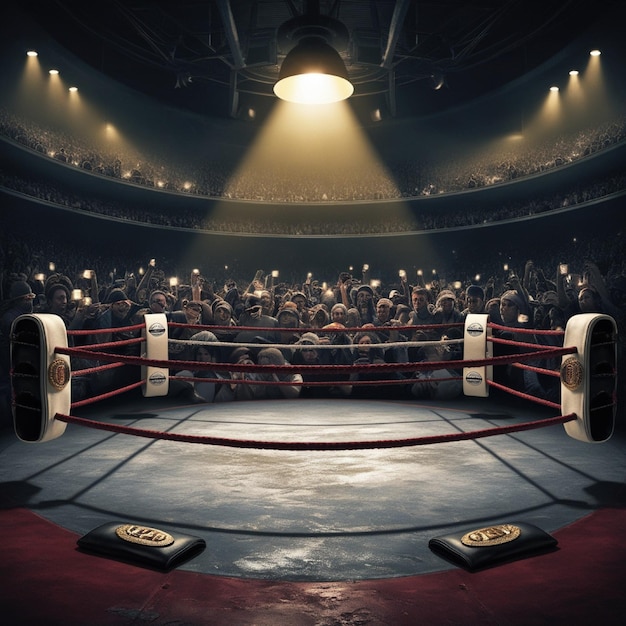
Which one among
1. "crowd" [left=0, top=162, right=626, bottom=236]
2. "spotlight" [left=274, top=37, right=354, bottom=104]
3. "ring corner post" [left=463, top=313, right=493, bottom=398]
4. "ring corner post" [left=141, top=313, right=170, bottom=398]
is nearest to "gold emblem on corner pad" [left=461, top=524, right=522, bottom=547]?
"ring corner post" [left=463, top=313, right=493, bottom=398]

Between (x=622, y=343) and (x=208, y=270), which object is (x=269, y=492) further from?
(x=208, y=270)

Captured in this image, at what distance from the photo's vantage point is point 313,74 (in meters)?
5.00

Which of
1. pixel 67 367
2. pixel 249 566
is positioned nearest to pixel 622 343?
pixel 249 566

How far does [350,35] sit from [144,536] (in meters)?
9.13

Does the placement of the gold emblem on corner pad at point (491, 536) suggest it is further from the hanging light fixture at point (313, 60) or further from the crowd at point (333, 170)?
the crowd at point (333, 170)

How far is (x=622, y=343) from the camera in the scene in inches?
182

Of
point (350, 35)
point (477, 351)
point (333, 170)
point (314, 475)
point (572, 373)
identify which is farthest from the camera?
point (333, 170)

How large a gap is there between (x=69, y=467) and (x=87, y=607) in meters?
1.75

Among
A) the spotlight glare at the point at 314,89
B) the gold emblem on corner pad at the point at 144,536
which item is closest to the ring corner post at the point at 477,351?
the spotlight glare at the point at 314,89

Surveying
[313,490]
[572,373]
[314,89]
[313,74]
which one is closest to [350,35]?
[314,89]

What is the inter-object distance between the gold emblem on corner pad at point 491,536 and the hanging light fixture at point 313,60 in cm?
395

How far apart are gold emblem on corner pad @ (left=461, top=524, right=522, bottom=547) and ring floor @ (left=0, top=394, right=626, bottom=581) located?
0.13 m

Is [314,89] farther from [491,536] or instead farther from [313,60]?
[491,536]

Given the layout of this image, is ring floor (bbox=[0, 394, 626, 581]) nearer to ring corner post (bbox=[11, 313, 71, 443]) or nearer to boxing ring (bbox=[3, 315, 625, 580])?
boxing ring (bbox=[3, 315, 625, 580])
